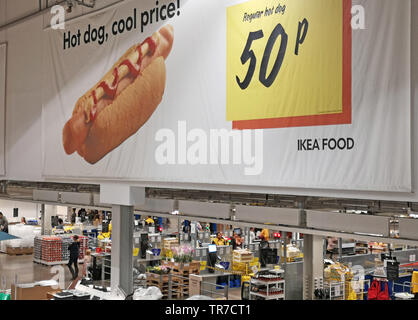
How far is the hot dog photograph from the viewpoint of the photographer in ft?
23.3

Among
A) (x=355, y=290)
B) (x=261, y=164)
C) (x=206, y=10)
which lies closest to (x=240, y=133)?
(x=261, y=164)

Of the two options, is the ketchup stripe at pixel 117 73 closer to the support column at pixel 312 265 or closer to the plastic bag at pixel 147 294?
the plastic bag at pixel 147 294

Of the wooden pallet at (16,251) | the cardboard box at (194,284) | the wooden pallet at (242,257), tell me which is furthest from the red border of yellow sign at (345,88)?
the wooden pallet at (16,251)

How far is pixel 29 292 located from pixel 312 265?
6.26 metres

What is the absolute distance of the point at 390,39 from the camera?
450 centimetres

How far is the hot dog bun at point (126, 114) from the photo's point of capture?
711cm

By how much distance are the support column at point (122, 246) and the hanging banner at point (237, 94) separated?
0.64m

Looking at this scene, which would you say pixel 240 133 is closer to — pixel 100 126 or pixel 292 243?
pixel 100 126

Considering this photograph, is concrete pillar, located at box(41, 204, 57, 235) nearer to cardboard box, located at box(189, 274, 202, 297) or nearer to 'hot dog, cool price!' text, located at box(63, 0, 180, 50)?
cardboard box, located at box(189, 274, 202, 297)

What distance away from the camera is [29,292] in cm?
852

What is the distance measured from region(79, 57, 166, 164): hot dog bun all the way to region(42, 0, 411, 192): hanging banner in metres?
0.02

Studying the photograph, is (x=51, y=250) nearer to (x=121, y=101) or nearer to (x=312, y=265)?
(x=312, y=265)

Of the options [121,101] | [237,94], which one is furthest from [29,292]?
[237,94]
